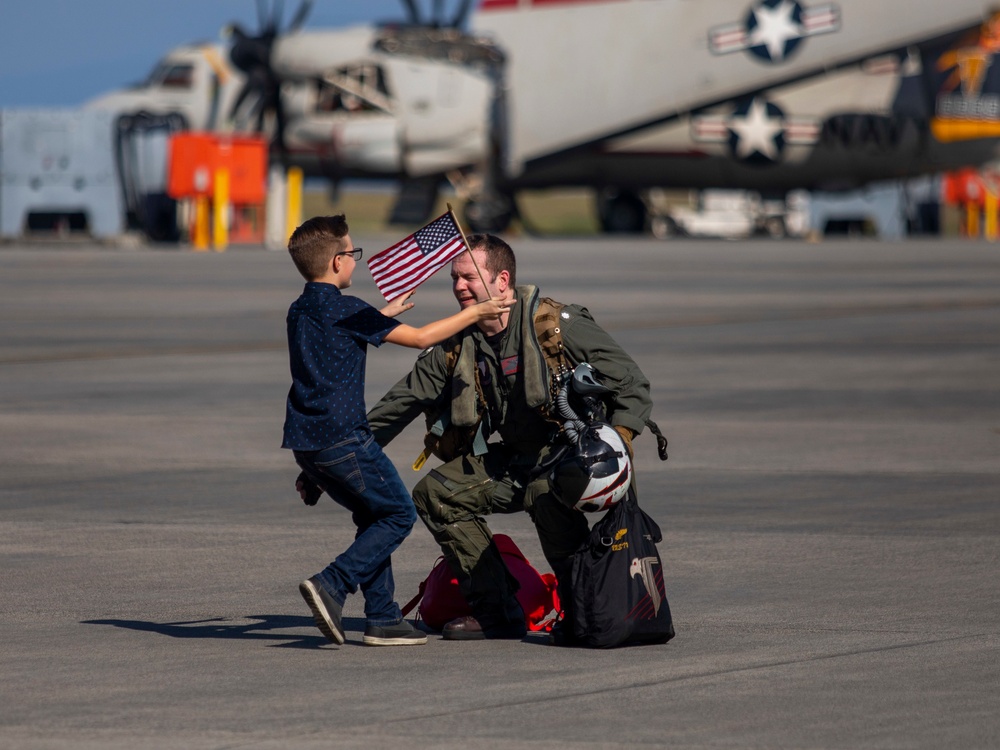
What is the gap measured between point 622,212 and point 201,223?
1863 cm

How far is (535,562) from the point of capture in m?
8.68

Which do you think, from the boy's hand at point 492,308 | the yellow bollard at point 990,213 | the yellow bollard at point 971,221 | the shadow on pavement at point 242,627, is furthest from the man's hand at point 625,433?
the yellow bollard at point 971,221

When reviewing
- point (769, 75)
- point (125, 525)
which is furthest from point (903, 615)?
point (769, 75)

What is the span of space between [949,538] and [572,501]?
10.5 feet

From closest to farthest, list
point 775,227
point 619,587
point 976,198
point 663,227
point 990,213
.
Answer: point 619,587, point 663,227, point 976,198, point 990,213, point 775,227

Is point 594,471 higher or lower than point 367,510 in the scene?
higher

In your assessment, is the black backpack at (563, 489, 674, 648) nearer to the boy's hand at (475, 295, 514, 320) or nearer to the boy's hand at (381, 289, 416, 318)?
the boy's hand at (475, 295, 514, 320)

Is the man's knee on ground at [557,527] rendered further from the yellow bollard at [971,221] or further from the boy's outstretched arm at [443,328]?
the yellow bollard at [971,221]

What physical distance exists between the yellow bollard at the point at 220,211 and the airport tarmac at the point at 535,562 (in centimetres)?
2830

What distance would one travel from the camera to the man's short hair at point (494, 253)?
7.04m

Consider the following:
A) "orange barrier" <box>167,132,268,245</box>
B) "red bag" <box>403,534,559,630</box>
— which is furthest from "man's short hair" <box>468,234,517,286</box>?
"orange barrier" <box>167,132,268,245</box>

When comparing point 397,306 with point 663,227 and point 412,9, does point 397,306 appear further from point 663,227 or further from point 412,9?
point 663,227

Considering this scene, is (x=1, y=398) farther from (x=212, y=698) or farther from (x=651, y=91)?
(x=651, y=91)

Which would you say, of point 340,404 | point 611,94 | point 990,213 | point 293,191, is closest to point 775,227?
point 990,213
